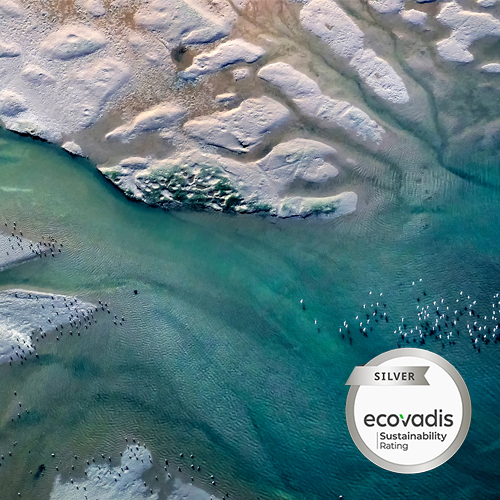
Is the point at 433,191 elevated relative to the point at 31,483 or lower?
elevated

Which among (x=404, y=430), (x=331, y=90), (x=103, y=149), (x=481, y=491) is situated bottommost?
(x=481, y=491)

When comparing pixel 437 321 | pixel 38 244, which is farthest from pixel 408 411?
pixel 38 244

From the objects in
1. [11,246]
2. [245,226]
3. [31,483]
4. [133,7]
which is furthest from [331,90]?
Answer: [31,483]

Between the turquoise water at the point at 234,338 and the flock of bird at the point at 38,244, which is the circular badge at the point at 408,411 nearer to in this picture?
the turquoise water at the point at 234,338

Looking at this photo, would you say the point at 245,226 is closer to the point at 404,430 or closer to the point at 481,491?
the point at 404,430

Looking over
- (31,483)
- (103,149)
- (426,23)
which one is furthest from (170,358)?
(426,23)

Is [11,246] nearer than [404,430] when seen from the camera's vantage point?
No
